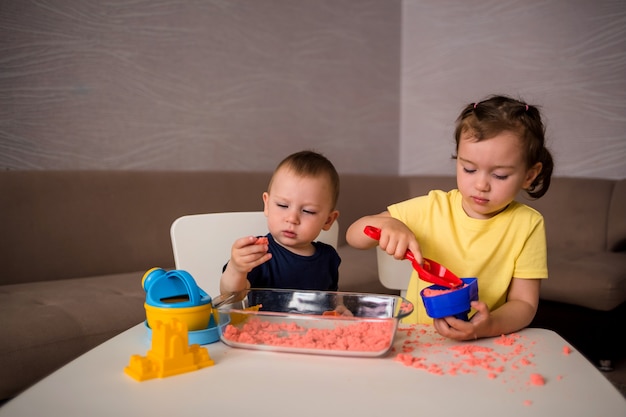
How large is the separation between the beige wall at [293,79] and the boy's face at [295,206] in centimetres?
147

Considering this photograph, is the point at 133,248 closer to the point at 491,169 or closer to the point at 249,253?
the point at 249,253

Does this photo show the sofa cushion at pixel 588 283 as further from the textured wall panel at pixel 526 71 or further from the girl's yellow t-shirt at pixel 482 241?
the girl's yellow t-shirt at pixel 482 241

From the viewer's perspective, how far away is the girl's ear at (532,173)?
118 centimetres

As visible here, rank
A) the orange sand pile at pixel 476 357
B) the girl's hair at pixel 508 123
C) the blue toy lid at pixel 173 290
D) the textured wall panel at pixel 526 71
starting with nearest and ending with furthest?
1. the orange sand pile at pixel 476 357
2. the blue toy lid at pixel 173 290
3. the girl's hair at pixel 508 123
4. the textured wall panel at pixel 526 71

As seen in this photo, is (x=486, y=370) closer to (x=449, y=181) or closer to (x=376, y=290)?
(x=376, y=290)

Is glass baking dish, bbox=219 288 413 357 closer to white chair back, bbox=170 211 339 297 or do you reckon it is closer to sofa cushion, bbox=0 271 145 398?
white chair back, bbox=170 211 339 297

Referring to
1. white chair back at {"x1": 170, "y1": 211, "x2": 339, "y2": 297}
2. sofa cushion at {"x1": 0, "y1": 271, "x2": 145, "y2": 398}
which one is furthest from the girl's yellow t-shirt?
sofa cushion at {"x1": 0, "y1": 271, "x2": 145, "y2": 398}

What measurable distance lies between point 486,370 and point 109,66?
6.97 ft

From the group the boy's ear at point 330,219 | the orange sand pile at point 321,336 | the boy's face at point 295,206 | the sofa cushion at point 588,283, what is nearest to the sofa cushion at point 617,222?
the sofa cushion at point 588,283

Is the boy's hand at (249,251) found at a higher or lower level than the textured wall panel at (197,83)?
lower

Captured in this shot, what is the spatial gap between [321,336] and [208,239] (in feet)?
1.97

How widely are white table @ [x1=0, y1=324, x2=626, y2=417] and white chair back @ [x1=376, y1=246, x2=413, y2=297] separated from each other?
0.67 m

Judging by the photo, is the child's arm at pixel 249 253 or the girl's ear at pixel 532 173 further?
the girl's ear at pixel 532 173

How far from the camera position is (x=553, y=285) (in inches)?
93.7
